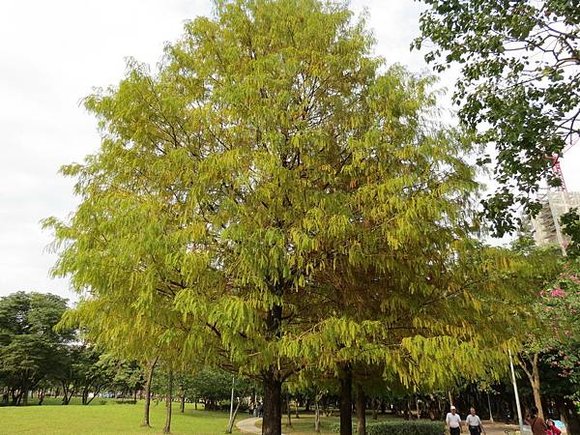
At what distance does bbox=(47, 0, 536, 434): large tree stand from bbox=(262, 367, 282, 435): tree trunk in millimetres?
25

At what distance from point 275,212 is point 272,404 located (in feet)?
10.4

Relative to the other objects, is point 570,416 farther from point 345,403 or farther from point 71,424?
point 71,424

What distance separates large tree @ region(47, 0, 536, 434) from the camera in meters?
5.65

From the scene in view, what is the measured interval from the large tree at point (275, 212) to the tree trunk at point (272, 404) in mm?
25

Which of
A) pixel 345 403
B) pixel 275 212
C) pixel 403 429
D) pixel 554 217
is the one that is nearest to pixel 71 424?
pixel 403 429

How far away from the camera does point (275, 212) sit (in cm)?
645

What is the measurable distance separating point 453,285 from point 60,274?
5.50m

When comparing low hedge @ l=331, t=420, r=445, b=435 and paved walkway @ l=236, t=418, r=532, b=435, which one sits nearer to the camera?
low hedge @ l=331, t=420, r=445, b=435

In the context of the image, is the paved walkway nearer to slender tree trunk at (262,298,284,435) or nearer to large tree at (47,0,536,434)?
slender tree trunk at (262,298,284,435)

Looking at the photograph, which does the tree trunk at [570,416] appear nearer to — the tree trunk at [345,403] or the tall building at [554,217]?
the tall building at [554,217]

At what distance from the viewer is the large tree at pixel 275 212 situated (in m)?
5.65

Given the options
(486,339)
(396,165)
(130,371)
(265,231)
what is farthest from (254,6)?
(130,371)

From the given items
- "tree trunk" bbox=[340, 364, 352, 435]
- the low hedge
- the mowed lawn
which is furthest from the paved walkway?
"tree trunk" bbox=[340, 364, 352, 435]

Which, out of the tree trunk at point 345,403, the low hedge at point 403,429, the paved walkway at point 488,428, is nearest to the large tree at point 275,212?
the tree trunk at point 345,403
